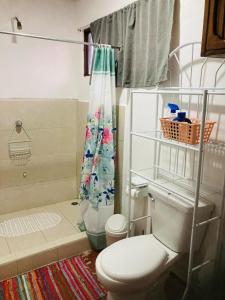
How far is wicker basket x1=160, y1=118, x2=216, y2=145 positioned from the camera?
1.32 meters

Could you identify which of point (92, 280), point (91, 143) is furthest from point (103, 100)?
point (92, 280)

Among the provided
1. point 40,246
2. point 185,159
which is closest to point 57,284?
point 40,246

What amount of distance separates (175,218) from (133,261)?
35 centimetres

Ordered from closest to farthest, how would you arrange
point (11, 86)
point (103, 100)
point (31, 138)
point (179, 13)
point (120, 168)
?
1. point (179, 13)
2. point (103, 100)
3. point (120, 168)
4. point (11, 86)
5. point (31, 138)

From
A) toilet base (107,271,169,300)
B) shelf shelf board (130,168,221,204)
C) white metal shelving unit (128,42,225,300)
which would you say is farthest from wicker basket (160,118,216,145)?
toilet base (107,271,169,300)

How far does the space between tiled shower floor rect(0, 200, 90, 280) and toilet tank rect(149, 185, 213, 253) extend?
34.6 inches

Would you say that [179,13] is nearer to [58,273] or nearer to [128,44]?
[128,44]

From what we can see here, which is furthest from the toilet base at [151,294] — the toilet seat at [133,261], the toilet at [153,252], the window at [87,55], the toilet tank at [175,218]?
the window at [87,55]

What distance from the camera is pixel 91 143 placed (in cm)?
216

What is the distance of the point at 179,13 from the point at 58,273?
6.91ft

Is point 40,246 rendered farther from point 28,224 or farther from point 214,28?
point 214,28

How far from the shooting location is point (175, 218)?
1533mm

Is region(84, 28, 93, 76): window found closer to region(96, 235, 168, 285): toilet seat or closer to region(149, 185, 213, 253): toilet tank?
region(149, 185, 213, 253): toilet tank

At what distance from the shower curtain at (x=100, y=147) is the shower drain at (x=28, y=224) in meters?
0.58
